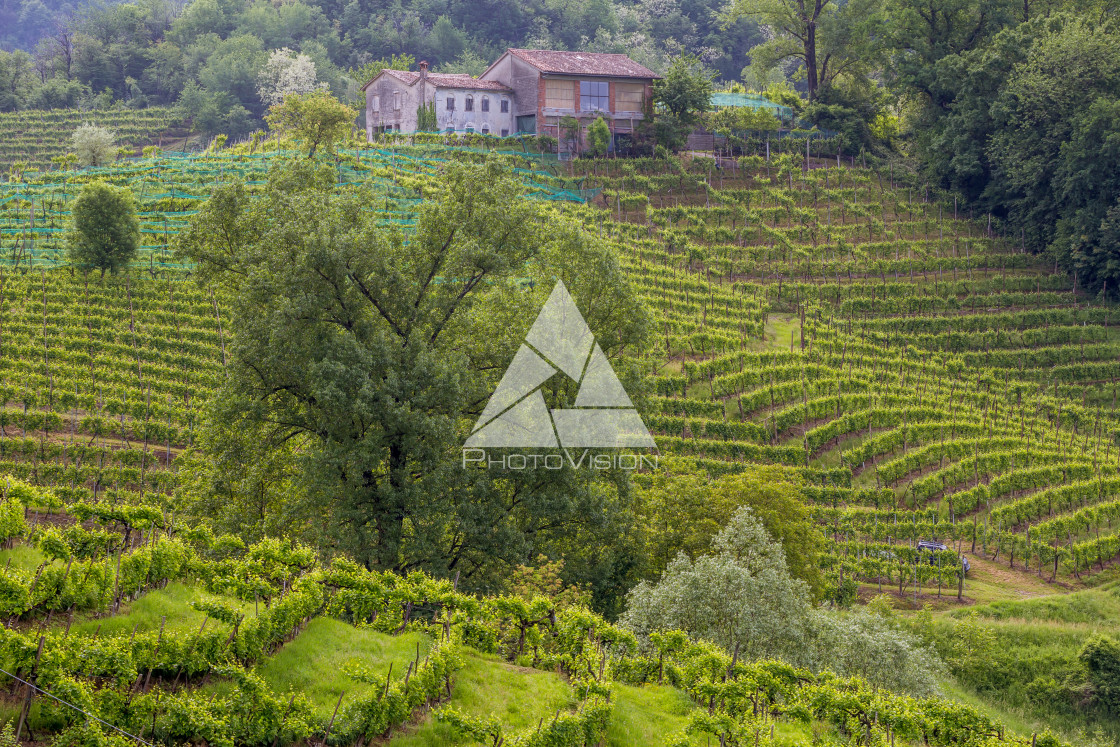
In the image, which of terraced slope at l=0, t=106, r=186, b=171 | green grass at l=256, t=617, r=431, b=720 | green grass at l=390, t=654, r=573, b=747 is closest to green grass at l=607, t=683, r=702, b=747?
green grass at l=390, t=654, r=573, b=747

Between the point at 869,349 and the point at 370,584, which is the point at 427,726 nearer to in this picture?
the point at 370,584

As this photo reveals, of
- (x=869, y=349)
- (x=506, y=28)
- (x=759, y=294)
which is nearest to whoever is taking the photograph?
(x=869, y=349)

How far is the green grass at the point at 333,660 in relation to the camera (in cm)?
1213

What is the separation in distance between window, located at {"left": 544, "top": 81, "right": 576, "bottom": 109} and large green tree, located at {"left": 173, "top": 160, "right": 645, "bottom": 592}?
1252 inches

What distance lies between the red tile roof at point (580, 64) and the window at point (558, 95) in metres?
0.69

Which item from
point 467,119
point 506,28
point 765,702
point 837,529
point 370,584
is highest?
point 506,28

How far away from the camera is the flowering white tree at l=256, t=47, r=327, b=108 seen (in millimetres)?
76812

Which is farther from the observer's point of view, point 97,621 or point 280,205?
point 280,205

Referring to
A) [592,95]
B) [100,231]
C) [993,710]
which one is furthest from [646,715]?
[592,95]

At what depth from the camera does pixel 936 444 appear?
1241 inches

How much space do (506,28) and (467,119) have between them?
46152mm

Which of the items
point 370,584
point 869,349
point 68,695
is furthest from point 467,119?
point 68,695

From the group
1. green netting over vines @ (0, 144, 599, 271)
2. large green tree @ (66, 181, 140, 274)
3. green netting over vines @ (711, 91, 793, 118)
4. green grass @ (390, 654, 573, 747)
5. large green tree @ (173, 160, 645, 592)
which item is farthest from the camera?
green netting over vines @ (711, 91, 793, 118)

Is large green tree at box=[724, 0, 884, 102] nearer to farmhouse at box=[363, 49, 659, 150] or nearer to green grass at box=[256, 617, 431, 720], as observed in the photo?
farmhouse at box=[363, 49, 659, 150]
